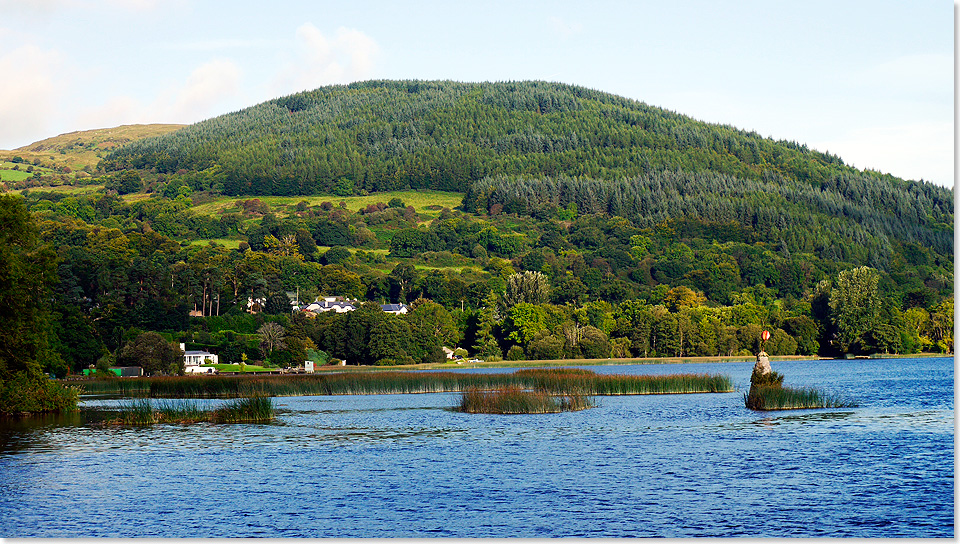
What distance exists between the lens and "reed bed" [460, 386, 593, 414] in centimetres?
4988

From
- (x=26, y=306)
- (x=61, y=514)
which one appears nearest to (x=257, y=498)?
(x=61, y=514)

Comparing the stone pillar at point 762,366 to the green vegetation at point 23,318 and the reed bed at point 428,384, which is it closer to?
the reed bed at point 428,384

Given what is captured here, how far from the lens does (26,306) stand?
4659 cm

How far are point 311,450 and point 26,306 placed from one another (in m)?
19.5

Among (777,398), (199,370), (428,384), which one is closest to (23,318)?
(428,384)

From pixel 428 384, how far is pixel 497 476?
3738 centimetres

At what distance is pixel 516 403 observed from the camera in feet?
164

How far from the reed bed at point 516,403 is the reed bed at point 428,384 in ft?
20.6

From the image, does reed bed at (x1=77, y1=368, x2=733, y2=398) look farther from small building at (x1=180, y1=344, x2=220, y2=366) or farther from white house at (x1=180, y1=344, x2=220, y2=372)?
small building at (x1=180, y1=344, x2=220, y2=366)

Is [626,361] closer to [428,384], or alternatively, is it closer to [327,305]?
[428,384]

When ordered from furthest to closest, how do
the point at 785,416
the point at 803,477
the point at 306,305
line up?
the point at 306,305, the point at 785,416, the point at 803,477

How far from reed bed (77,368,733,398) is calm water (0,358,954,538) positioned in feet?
43.9

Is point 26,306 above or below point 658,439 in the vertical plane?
above

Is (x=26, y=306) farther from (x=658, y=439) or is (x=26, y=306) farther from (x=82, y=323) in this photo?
(x=82, y=323)
